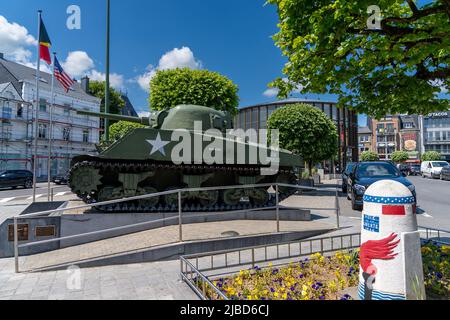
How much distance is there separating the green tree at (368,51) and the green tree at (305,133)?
54.8ft

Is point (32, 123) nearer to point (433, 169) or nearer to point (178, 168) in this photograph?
point (178, 168)

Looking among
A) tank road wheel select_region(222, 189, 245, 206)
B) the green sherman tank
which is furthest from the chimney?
tank road wheel select_region(222, 189, 245, 206)

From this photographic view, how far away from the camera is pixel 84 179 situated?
891cm

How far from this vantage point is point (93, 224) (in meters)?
8.04

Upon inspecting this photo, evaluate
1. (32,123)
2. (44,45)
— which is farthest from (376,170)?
(32,123)

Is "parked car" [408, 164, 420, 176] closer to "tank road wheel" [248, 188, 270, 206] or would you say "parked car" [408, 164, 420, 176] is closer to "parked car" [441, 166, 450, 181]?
"parked car" [441, 166, 450, 181]

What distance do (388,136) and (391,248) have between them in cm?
10145

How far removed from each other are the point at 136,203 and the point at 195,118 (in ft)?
12.1

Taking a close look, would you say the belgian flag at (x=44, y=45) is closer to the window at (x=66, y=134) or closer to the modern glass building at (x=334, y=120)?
the window at (x=66, y=134)

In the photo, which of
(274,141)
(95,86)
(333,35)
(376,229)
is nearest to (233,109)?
(274,141)

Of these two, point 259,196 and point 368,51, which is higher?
point 368,51

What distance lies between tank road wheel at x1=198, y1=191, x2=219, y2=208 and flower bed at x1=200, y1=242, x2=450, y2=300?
4520 millimetres

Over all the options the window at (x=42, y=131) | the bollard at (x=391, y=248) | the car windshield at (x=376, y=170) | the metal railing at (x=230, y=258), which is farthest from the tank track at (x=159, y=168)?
the window at (x=42, y=131)

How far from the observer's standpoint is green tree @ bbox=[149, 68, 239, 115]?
22.2 m
